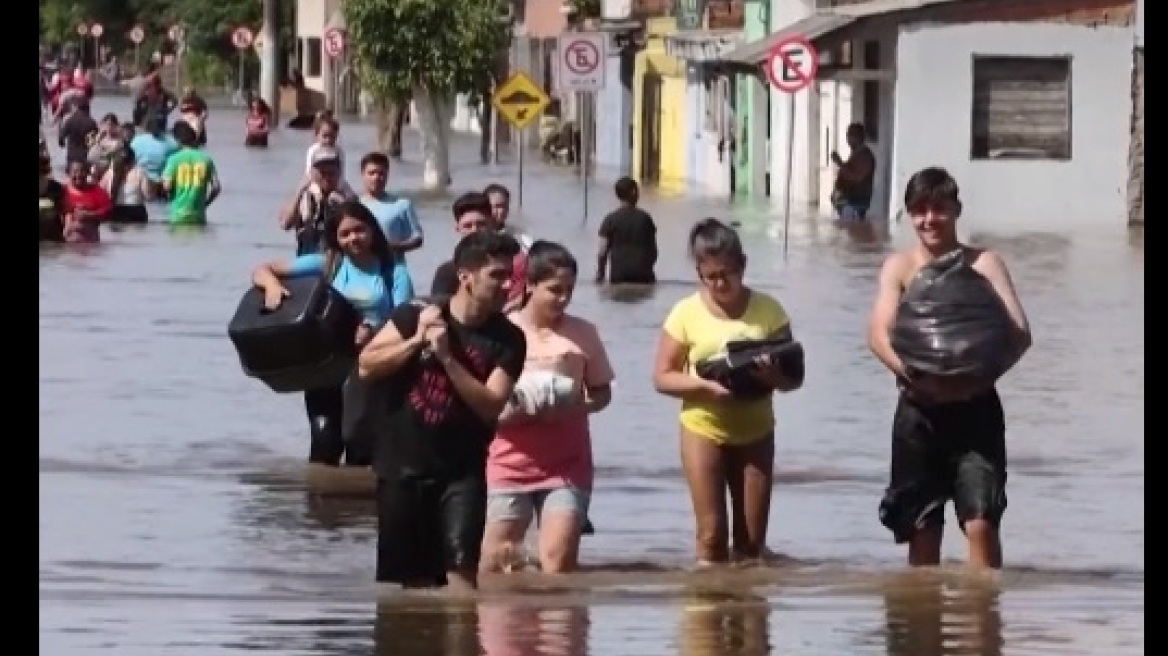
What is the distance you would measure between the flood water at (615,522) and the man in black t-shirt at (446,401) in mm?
301

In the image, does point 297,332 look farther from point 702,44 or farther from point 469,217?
point 702,44

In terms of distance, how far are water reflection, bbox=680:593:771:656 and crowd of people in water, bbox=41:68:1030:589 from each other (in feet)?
1.85

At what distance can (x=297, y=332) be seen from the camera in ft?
47.8

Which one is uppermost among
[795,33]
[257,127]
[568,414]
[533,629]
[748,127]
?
[795,33]

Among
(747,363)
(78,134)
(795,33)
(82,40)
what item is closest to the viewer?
(747,363)

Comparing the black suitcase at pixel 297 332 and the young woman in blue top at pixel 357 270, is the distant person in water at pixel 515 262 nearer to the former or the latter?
the young woman in blue top at pixel 357 270

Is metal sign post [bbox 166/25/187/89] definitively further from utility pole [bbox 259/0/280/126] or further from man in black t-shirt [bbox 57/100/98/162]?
man in black t-shirt [bbox 57/100/98/162]

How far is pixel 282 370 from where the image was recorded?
48.6 feet

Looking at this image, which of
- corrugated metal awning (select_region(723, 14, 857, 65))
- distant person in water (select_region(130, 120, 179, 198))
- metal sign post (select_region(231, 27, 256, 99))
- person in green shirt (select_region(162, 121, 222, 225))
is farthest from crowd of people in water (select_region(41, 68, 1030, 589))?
metal sign post (select_region(231, 27, 256, 99))

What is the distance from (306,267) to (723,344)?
299cm

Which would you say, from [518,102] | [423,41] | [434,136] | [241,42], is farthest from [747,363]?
[241,42]

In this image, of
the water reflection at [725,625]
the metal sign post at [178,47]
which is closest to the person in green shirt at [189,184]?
the water reflection at [725,625]

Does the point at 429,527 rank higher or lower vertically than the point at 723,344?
lower
